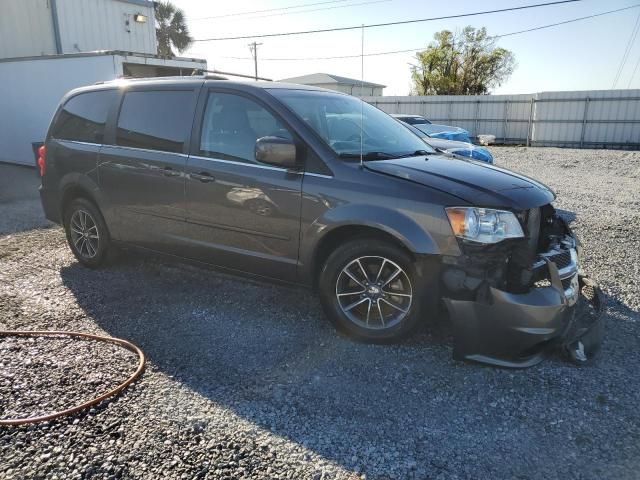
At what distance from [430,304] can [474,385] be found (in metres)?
0.57

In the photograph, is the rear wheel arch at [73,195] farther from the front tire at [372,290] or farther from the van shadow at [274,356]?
the front tire at [372,290]

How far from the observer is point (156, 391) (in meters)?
3.06

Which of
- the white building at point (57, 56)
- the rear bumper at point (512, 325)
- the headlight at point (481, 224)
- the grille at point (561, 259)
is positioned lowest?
the rear bumper at point (512, 325)

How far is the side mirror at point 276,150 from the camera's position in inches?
141

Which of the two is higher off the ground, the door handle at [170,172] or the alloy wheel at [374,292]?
the door handle at [170,172]

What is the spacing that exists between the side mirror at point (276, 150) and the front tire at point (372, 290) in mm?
748

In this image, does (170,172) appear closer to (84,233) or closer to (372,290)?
(84,233)

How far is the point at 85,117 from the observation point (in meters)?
5.05

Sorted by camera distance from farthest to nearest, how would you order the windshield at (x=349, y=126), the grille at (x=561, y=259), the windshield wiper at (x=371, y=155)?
the windshield at (x=349, y=126)
the windshield wiper at (x=371, y=155)
the grille at (x=561, y=259)

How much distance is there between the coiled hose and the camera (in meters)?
2.75

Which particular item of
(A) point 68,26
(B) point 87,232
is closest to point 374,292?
(B) point 87,232

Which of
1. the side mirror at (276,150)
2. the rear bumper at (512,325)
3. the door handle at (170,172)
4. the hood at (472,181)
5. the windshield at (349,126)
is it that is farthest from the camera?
the door handle at (170,172)

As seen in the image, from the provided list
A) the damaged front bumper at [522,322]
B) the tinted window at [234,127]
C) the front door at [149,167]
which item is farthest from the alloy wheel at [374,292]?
the front door at [149,167]

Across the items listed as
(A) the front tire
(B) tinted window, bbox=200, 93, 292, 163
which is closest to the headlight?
(A) the front tire
